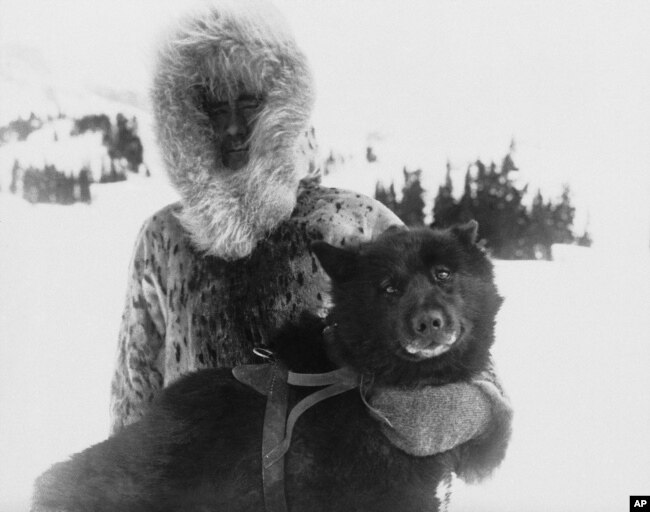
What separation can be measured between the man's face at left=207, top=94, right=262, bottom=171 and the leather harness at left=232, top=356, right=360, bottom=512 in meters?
0.58

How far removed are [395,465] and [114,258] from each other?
143cm

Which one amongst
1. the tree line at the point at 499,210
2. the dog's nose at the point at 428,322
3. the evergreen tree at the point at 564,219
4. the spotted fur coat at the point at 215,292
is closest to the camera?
the dog's nose at the point at 428,322

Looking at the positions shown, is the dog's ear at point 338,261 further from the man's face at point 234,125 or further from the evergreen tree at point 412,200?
the evergreen tree at point 412,200

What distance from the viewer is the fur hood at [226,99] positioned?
145 centimetres

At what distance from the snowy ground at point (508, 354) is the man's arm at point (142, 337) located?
182 millimetres

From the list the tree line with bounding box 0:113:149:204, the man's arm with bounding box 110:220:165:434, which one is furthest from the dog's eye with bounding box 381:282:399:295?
the tree line with bounding box 0:113:149:204

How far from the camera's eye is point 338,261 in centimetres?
115

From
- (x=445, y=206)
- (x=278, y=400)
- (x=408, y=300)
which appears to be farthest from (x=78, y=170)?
(x=408, y=300)

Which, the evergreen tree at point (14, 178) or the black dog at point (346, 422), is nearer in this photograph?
the black dog at point (346, 422)

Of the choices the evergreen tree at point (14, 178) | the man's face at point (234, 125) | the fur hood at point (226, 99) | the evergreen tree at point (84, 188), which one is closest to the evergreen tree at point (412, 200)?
the fur hood at point (226, 99)

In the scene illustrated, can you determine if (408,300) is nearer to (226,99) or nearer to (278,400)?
(278,400)

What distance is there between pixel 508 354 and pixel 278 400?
88 cm

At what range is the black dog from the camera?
1.07 meters

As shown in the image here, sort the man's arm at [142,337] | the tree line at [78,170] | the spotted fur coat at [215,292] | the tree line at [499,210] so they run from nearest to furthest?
the spotted fur coat at [215,292] < the man's arm at [142,337] < the tree line at [499,210] < the tree line at [78,170]
